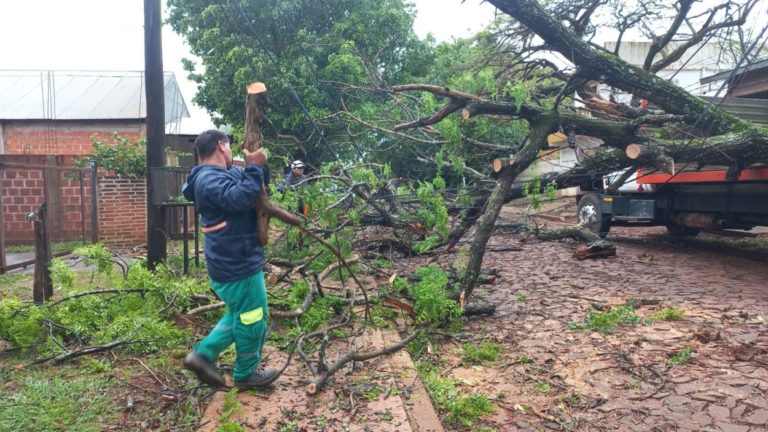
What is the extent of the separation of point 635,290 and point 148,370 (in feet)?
18.3

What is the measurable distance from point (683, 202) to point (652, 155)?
12.5 ft

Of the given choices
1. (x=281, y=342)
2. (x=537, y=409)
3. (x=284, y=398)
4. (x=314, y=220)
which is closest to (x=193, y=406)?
(x=284, y=398)

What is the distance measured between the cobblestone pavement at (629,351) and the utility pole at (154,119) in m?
3.68

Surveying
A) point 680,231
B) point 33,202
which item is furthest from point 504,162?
point 33,202

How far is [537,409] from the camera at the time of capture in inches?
142

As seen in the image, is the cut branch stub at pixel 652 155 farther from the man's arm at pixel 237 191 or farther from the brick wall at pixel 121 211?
the brick wall at pixel 121 211

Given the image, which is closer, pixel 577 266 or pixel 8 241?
pixel 577 266

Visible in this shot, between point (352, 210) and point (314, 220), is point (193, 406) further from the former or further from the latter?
point (352, 210)

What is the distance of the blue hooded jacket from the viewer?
10.0 feet

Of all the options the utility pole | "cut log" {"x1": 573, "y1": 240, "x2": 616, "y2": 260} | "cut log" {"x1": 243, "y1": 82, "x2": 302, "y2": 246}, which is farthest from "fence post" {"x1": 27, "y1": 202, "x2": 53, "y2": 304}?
"cut log" {"x1": 573, "y1": 240, "x2": 616, "y2": 260}

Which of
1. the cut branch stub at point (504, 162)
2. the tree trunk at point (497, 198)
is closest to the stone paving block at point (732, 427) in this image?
the tree trunk at point (497, 198)

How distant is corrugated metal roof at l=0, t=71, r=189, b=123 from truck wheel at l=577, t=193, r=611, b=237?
46.8 ft

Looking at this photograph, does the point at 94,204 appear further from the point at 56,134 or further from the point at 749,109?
the point at 749,109

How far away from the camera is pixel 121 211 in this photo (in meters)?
10.6
